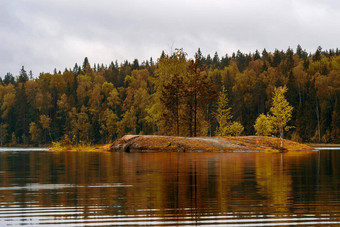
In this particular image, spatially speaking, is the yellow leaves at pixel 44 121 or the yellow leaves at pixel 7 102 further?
the yellow leaves at pixel 7 102

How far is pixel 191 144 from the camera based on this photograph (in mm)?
55344

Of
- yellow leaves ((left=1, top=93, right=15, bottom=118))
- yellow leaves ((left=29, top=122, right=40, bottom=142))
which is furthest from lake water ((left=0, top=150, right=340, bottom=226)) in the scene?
yellow leaves ((left=1, top=93, right=15, bottom=118))

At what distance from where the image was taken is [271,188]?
54.7 feet

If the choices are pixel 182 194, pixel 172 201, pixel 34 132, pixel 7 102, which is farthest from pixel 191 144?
pixel 7 102

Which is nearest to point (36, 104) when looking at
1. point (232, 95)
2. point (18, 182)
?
point (232, 95)

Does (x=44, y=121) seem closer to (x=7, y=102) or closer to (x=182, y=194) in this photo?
(x=7, y=102)

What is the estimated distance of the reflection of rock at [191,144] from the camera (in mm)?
55281

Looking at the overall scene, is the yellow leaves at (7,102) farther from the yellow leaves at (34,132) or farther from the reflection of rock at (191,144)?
the reflection of rock at (191,144)

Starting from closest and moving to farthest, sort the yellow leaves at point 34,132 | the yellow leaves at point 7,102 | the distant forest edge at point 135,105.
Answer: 1. the distant forest edge at point 135,105
2. the yellow leaves at point 34,132
3. the yellow leaves at point 7,102

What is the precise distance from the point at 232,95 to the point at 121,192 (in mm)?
126730

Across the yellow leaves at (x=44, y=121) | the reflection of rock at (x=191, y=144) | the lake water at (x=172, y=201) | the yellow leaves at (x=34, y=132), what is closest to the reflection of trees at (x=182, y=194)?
the lake water at (x=172, y=201)

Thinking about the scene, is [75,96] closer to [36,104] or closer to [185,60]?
[36,104]

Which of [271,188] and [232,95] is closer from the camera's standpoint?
[271,188]

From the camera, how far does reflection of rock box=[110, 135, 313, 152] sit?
55281 millimetres
